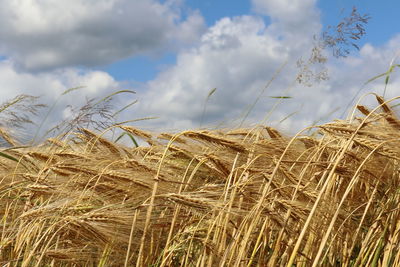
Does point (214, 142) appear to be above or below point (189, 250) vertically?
above

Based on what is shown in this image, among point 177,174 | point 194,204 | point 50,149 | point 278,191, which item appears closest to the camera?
point 194,204

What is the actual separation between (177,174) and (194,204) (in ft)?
A: 2.20

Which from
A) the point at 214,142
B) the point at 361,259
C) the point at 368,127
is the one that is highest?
the point at 368,127

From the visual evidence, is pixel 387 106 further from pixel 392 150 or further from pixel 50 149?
pixel 50 149

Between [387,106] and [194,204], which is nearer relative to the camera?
[194,204]

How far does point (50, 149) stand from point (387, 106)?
213 cm

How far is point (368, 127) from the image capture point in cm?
225

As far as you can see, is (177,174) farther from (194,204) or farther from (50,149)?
(50,149)

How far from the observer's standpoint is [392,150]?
2.09 metres

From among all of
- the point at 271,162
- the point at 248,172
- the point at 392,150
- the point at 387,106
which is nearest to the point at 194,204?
the point at 248,172

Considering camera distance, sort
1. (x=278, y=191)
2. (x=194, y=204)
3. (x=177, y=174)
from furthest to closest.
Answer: (x=177, y=174) < (x=278, y=191) < (x=194, y=204)

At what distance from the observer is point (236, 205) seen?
230cm

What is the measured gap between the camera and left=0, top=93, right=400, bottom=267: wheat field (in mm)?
2064

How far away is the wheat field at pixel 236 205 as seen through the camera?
6.77 ft
